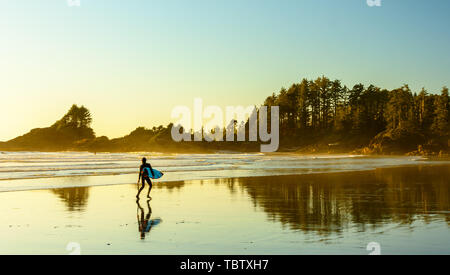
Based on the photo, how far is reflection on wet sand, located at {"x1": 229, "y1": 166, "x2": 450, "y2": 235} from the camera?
14.5 meters

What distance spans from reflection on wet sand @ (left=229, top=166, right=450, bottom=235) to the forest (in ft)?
272

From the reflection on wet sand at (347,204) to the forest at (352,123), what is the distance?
82759mm

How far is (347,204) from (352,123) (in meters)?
132

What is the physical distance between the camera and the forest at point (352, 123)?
4596 inches

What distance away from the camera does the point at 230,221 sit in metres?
15.0

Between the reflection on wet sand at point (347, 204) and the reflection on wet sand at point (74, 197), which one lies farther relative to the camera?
the reflection on wet sand at point (74, 197)

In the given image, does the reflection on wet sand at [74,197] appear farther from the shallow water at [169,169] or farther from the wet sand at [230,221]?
the shallow water at [169,169]

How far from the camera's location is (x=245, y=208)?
59.4 feet
